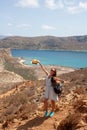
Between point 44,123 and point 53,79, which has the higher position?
point 53,79

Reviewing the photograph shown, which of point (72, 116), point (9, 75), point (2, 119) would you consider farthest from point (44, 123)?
point (9, 75)

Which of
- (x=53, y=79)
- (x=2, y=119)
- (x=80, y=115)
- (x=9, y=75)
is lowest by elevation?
(x=9, y=75)

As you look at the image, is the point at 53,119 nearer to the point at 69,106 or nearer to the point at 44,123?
the point at 44,123

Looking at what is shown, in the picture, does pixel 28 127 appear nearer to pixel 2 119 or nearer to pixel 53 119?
pixel 53 119

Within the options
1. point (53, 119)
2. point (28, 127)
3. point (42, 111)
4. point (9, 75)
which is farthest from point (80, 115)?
point (9, 75)

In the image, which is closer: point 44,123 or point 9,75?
point 44,123

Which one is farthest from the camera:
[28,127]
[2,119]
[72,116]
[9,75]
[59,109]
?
[9,75]

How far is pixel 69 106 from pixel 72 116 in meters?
1.98

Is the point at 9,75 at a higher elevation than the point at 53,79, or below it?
below

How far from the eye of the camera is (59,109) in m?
9.42

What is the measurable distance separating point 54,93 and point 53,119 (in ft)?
2.34

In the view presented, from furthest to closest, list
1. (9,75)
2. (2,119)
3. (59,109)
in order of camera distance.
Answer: (9,75)
(2,119)
(59,109)

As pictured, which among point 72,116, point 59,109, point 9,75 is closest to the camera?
point 72,116

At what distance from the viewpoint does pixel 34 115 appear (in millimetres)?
9516
